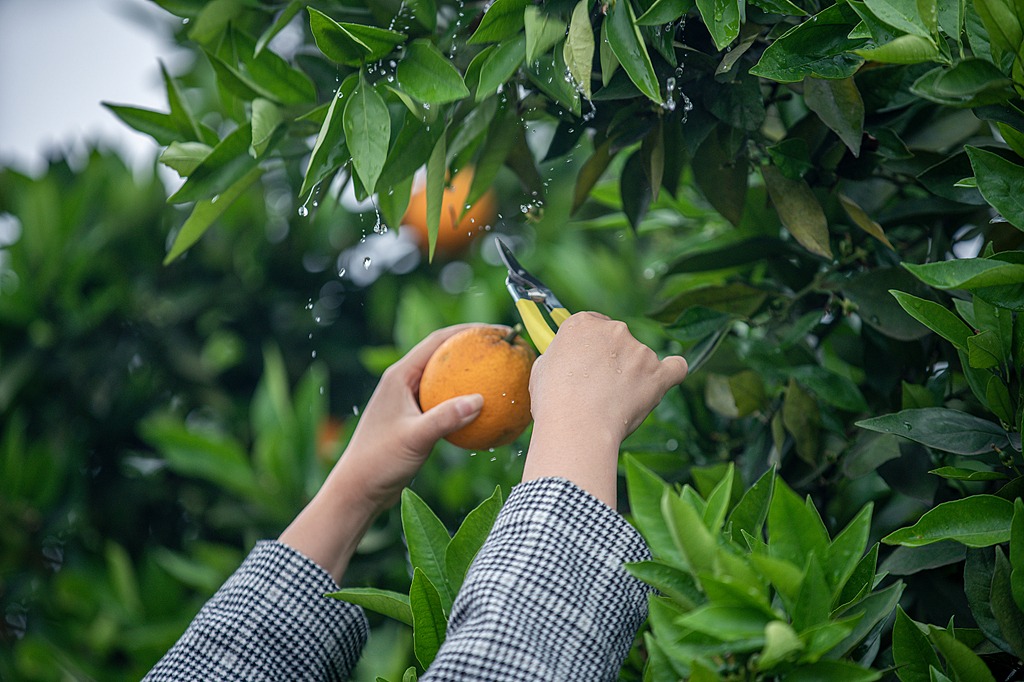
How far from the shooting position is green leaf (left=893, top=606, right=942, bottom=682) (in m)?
0.65

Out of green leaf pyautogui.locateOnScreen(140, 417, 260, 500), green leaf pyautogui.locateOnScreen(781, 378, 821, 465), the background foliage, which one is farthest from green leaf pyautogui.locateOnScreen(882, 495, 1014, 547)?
green leaf pyautogui.locateOnScreen(140, 417, 260, 500)

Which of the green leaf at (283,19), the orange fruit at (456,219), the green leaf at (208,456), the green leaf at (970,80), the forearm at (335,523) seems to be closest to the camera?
the green leaf at (970,80)

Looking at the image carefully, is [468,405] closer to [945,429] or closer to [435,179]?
[435,179]

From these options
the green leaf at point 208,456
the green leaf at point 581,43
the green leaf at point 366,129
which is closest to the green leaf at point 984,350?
the green leaf at point 581,43

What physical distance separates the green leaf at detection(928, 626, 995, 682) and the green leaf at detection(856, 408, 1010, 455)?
15 centimetres

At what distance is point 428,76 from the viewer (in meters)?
0.76

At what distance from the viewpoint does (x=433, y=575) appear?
766 mm

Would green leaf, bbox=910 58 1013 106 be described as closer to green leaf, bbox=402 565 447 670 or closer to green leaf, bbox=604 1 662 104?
green leaf, bbox=604 1 662 104

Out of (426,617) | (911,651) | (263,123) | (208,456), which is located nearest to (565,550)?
(426,617)

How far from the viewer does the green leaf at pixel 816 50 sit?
0.68m

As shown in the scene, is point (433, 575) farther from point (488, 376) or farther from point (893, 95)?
point (893, 95)

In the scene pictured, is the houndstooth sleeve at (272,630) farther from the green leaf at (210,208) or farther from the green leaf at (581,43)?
the green leaf at (581,43)

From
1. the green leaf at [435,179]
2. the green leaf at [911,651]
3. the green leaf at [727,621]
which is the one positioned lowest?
the green leaf at [911,651]

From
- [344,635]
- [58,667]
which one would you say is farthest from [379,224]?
[58,667]
